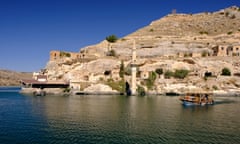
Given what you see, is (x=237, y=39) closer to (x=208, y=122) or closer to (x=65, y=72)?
Result: (x=65, y=72)

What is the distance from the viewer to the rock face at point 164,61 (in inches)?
3204

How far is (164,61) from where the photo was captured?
8788 centimetres

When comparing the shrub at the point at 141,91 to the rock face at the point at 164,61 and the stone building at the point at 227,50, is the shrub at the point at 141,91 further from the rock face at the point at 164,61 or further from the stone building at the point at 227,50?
the stone building at the point at 227,50

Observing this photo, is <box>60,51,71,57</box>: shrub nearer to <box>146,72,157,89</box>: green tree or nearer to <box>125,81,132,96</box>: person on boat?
<box>125,81,132,96</box>: person on boat

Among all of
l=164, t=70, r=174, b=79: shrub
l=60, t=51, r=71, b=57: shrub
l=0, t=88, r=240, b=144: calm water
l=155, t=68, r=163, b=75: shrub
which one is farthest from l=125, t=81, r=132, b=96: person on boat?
l=0, t=88, r=240, b=144: calm water

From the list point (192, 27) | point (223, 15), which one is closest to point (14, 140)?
point (192, 27)

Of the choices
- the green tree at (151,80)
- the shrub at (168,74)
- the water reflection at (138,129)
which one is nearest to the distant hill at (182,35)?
the shrub at (168,74)

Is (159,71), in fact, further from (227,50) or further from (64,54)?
(64,54)

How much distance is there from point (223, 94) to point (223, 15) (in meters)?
74.7

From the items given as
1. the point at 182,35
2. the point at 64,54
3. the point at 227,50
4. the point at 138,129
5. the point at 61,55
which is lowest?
the point at 138,129

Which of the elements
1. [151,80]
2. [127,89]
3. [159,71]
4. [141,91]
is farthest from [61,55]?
[159,71]

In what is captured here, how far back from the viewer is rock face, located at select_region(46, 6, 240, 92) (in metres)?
81.4

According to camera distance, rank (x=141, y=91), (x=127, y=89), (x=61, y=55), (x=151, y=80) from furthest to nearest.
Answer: (x=61, y=55) < (x=151, y=80) < (x=127, y=89) < (x=141, y=91)

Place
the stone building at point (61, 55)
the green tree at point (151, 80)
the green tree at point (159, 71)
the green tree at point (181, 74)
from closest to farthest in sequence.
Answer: the green tree at point (151, 80) < the green tree at point (181, 74) < the green tree at point (159, 71) < the stone building at point (61, 55)
